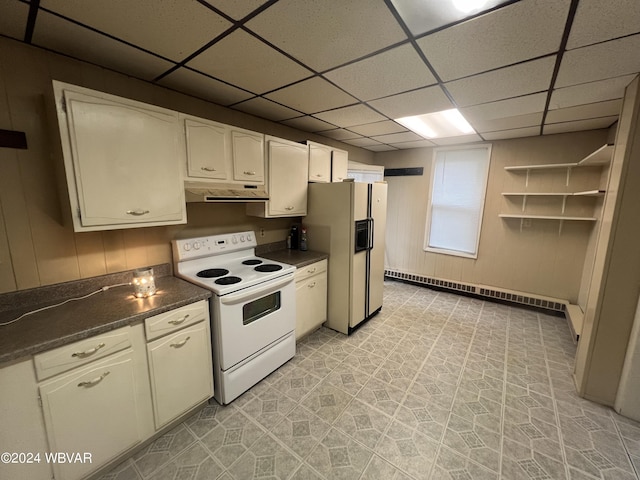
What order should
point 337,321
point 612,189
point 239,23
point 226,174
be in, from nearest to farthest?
point 239,23
point 612,189
point 226,174
point 337,321

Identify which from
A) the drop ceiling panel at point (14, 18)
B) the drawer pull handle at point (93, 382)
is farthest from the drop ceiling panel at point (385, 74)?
the drawer pull handle at point (93, 382)

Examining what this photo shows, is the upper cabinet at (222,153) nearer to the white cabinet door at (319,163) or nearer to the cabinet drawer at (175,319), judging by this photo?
the white cabinet door at (319,163)

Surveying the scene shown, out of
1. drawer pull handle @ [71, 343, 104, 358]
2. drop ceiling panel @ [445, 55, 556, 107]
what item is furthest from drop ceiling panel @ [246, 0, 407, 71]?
drawer pull handle @ [71, 343, 104, 358]

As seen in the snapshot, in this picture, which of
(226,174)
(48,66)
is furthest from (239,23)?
(48,66)

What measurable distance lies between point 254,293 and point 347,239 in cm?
121

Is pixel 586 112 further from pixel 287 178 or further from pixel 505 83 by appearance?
pixel 287 178

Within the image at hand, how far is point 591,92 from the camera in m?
1.94

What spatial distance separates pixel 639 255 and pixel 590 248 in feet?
5.17

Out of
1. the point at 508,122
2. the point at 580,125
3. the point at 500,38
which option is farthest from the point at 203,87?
the point at 580,125

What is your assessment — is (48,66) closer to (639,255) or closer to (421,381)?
(421,381)

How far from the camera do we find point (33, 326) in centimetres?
126

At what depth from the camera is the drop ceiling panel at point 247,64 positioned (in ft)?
4.59

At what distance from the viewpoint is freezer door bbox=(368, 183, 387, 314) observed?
3.04 metres

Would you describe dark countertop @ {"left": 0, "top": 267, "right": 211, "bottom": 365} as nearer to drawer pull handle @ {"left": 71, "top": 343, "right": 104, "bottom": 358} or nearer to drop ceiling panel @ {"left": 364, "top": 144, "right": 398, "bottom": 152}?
drawer pull handle @ {"left": 71, "top": 343, "right": 104, "bottom": 358}
